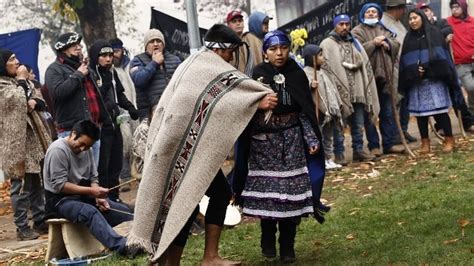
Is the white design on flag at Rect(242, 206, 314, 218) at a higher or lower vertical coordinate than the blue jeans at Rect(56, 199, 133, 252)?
higher

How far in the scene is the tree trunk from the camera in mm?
18922

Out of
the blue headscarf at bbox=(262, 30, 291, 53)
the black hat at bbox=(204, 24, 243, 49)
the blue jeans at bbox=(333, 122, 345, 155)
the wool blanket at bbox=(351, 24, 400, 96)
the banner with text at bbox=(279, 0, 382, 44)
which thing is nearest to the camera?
the black hat at bbox=(204, 24, 243, 49)

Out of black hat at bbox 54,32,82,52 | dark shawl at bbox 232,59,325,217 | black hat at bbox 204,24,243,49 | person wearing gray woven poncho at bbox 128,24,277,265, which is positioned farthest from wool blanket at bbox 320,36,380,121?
person wearing gray woven poncho at bbox 128,24,277,265

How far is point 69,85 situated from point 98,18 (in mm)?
8116

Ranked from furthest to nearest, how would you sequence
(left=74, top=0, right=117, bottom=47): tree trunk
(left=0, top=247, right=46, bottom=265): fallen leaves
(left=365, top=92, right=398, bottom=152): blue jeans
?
(left=74, top=0, right=117, bottom=47): tree trunk
(left=365, top=92, right=398, bottom=152): blue jeans
(left=0, top=247, right=46, bottom=265): fallen leaves

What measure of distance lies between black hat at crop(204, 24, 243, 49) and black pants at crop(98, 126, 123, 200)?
4.42 m

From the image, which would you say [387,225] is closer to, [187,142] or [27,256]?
[187,142]

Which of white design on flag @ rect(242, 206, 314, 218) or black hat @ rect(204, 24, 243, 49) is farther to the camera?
white design on flag @ rect(242, 206, 314, 218)

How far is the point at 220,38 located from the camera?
781cm

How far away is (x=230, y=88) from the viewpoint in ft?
25.3

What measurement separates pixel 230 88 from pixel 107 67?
15.6 ft

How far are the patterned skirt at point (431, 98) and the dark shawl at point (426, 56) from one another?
9 cm

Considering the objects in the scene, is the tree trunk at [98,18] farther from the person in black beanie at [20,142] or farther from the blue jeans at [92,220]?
the blue jeans at [92,220]

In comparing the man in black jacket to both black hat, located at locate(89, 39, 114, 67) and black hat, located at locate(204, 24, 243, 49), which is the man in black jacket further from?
black hat, located at locate(204, 24, 243, 49)
